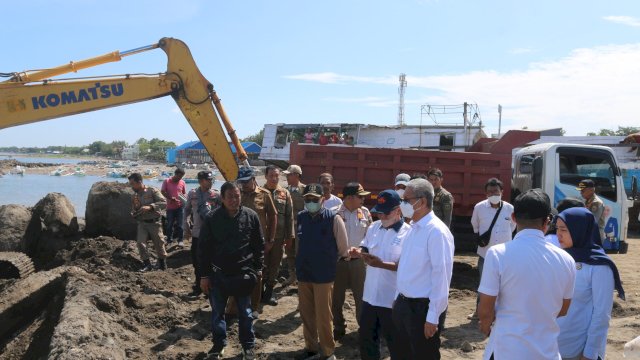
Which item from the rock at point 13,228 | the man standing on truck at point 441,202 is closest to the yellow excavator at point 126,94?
the rock at point 13,228

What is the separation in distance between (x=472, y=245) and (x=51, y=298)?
292 inches

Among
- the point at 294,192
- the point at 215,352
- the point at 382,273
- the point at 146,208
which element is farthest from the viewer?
the point at 146,208

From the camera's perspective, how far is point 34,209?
11.1m

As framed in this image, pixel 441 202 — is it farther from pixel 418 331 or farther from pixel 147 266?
pixel 147 266

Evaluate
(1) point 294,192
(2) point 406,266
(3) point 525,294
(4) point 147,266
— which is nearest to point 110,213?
(4) point 147,266

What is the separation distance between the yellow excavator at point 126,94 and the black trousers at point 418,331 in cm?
646

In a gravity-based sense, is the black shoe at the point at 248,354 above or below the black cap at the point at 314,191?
below

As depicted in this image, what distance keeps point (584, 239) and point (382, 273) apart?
166 centimetres

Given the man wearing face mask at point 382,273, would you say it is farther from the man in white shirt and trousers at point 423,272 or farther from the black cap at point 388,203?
the man in white shirt and trousers at point 423,272

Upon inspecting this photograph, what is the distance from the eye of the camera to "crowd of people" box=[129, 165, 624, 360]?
2.81 metres

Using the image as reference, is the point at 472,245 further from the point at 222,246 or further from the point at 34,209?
the point at 34,209

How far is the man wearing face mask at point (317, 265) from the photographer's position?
16.5 ft

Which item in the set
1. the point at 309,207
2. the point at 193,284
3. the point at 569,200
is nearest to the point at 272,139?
the point at 193,284

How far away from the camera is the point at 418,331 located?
3598 millimetres
